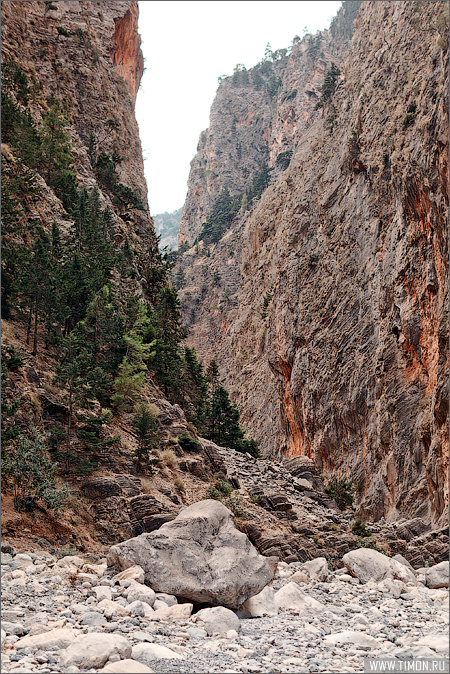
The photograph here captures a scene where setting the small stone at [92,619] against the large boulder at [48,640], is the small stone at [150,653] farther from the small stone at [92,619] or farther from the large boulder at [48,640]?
the small stone at [92,619]

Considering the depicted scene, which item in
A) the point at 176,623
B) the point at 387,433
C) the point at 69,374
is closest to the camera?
the point at 176,623

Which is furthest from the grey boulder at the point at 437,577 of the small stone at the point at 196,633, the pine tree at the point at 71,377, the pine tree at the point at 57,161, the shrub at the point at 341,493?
the pine tree at the point at 57,161

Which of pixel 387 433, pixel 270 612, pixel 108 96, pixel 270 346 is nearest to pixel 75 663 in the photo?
pixel 270 612

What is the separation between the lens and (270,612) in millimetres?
9562

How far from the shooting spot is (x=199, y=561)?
973 cm

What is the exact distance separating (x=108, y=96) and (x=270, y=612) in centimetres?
5094

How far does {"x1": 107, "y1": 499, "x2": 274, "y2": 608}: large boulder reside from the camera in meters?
9.19

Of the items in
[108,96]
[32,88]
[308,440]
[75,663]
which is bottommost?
[308,440]

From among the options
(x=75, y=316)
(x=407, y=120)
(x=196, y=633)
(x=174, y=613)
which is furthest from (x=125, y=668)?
(x=407, y=120)

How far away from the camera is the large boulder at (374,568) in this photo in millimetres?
12844

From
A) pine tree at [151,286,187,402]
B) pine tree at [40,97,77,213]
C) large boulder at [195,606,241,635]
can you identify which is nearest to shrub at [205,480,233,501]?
pine tree at [151,286,187,402]

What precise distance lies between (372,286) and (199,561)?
26161 millimetres

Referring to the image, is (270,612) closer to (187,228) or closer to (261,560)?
(261,560)

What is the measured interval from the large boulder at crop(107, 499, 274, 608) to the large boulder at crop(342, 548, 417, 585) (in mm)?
4244
